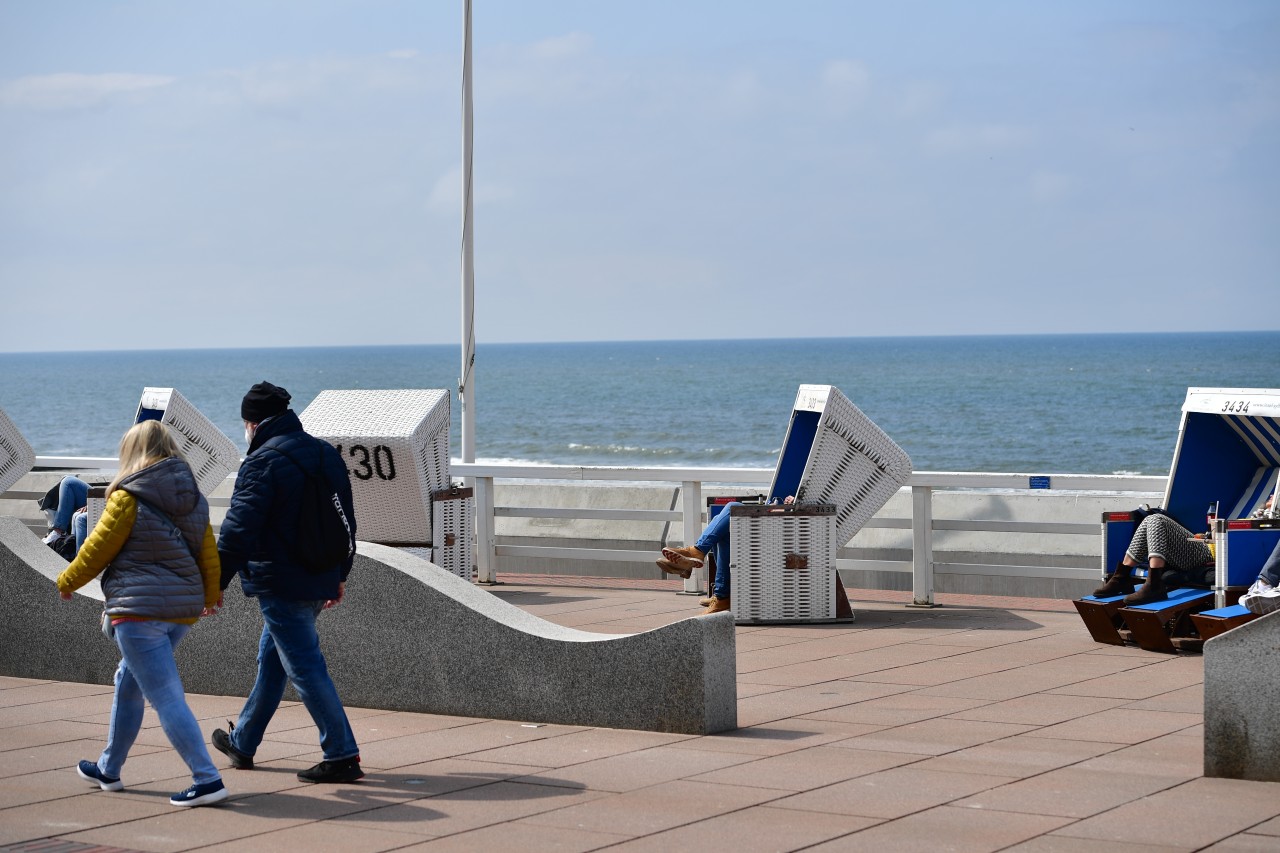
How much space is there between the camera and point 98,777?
6625 millimetres

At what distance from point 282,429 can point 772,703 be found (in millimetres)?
3103

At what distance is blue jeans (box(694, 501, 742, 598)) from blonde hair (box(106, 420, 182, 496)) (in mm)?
5761

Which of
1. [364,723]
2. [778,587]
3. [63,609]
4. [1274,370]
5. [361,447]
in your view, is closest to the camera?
[364,723]

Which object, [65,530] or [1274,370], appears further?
[1274,370]

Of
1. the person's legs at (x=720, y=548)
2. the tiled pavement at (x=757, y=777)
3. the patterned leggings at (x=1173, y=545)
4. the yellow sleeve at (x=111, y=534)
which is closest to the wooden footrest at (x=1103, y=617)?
the patterned leggings at (x=1173, y=545)

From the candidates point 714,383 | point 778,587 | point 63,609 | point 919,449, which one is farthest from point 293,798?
point 714,383

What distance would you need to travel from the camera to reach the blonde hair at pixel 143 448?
6316 mm

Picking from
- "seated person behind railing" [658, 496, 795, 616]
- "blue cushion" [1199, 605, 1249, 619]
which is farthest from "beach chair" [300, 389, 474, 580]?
"blue cushion" [1199, 605, 1249, 619]

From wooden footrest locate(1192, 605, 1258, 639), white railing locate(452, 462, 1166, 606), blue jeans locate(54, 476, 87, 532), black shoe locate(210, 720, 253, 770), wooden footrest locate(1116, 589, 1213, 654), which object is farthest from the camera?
blue jeans locate(54, 476, 87, 532)

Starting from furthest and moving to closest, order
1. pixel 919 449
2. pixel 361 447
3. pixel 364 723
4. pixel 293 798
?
1. pixel 919 449
2. pixel 361 447
3. pixel 364 723
4. pixel 293 798

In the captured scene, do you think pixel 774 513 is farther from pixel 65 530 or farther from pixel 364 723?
pixel 65 530

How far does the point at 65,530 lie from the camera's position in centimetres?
1334

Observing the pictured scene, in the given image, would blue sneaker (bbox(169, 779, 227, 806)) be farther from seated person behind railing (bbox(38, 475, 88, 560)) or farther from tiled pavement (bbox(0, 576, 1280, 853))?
seated person behind railing (bbox(38, 475, 88, 560))

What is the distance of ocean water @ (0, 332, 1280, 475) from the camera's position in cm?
6675
